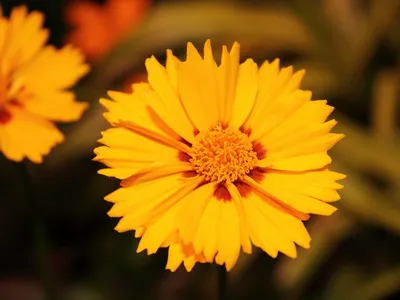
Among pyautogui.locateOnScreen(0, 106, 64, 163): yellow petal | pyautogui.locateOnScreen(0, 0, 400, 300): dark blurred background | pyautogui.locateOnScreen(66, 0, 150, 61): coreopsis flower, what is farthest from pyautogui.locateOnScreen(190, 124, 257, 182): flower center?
pyautogui.locateOnScreen(66, 0, 150, 61): coreopsis flower

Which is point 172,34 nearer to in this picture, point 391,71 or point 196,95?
point 391,71

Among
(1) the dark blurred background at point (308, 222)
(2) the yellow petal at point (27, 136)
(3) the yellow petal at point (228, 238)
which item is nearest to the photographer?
(3) the yellow petal at point (228, 238)

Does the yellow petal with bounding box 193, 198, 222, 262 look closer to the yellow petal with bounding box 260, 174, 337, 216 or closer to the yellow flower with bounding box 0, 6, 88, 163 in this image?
the yellow petal with bounding box 260, 174, 337, 216

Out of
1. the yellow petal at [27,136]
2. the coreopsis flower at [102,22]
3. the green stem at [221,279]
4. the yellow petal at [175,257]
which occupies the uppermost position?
the coreopsis flower at [102,22]

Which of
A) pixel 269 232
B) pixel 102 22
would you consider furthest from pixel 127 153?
pixel 102 22

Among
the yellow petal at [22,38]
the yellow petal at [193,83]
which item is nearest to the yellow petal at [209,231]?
the yellow petal at [193,83]

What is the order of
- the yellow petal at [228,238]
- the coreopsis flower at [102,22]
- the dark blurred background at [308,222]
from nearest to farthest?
the yellow petal at [228,238] < the dark blurred background at [308,222] < the coreopsis flower at [102,22]

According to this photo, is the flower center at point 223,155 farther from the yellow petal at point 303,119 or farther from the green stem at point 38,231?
the green stem at point 38,231

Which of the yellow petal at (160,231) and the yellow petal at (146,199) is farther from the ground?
the yellow petal at (146,199)
